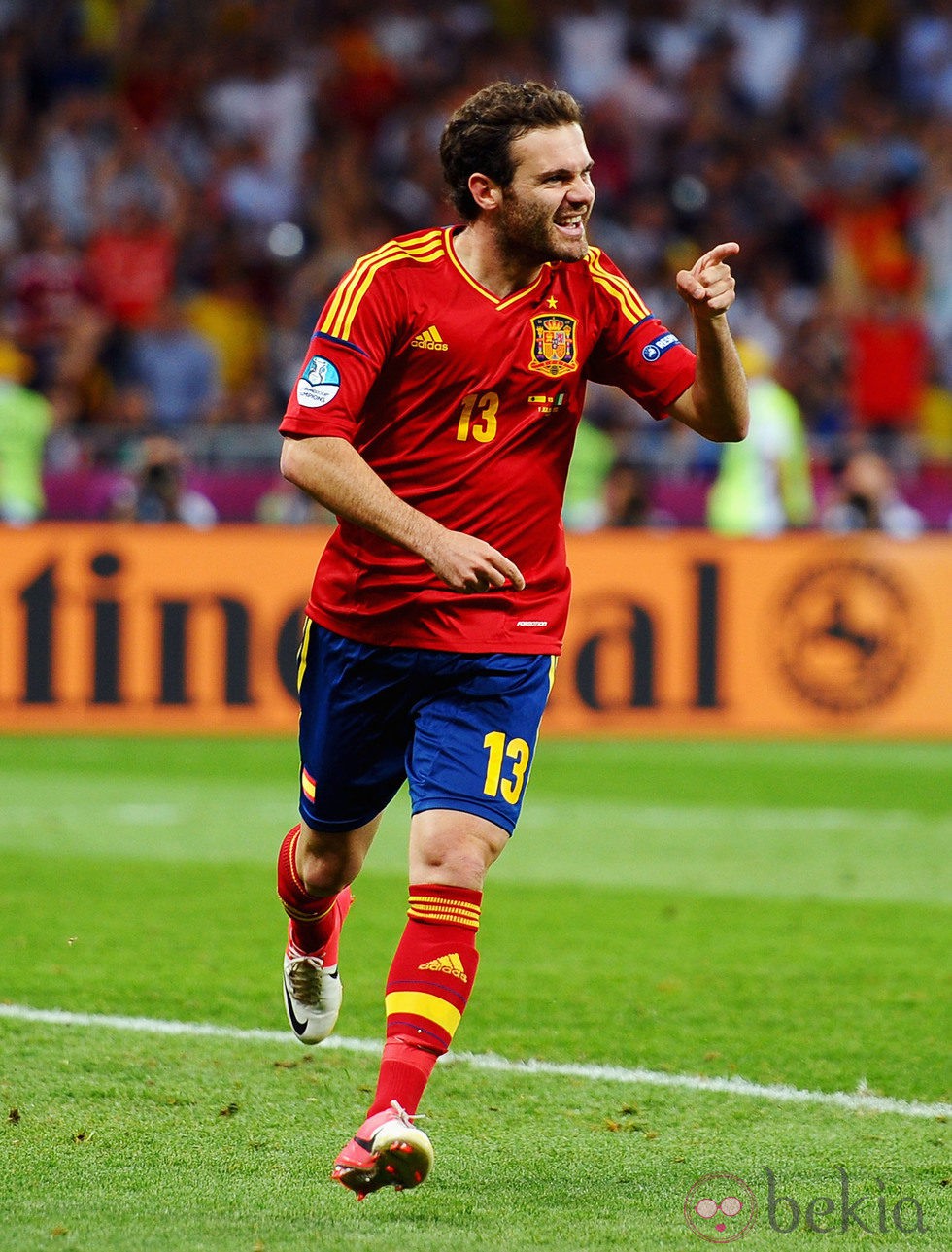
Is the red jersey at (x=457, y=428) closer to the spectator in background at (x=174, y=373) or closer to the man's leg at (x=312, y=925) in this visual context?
the man's leg at (x=312, y=925)

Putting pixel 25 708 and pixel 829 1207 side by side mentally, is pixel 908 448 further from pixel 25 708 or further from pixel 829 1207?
pixel 829 1207

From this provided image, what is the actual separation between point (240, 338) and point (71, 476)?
2.80 meters

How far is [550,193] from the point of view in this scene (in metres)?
4.43

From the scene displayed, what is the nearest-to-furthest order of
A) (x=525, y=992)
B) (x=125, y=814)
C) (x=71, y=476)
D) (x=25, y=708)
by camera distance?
(x=525, y=992)
(x=125, y=814)
(x=25, y=708)
(x=71, y=476)

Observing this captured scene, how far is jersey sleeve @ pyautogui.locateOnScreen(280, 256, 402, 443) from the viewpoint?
4.29 meters

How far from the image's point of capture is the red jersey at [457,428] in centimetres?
446

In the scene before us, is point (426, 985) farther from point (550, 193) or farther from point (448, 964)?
point (550, 193)

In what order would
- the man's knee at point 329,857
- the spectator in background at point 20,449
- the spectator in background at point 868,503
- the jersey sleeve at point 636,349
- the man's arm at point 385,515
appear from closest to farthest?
the man's arm at point 385,515 < the jersey sleeve at point 636,349 < the man's knee at point 329,857 < the spectator in background at point 868,503 < the spectator in background at point 20,449

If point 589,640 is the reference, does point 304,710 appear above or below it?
above

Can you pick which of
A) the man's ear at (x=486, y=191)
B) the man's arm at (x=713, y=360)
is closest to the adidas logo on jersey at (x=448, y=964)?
the man's arm at (x=713, y=360)

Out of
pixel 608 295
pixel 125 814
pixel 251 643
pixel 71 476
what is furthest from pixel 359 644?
pixel 71 476

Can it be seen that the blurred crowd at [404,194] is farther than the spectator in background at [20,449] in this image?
Yes

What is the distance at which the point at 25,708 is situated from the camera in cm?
1275

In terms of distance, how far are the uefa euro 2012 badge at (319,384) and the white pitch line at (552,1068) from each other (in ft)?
6.11
